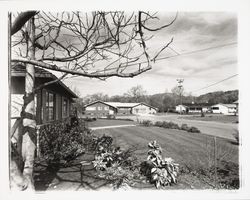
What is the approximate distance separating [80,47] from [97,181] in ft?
6.75

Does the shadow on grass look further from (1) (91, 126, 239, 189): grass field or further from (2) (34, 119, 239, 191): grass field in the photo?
(1) (91, 126, 239, 189): grass field

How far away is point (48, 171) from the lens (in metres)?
2.98

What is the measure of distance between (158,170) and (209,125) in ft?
Result: 5.69

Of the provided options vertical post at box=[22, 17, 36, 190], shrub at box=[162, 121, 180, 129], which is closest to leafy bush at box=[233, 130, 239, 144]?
shrub at box=[162, 121, 180, 129]

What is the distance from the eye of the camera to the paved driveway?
269cm

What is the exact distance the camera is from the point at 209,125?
11.9ft

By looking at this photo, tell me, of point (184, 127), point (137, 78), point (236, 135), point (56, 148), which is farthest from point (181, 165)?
point (56, 148)

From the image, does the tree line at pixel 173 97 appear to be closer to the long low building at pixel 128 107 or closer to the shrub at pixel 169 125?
the long low building at pixel 128 107

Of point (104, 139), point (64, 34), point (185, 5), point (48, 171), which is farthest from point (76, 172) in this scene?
point (185, 5)

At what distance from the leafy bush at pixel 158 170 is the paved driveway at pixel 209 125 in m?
0.93

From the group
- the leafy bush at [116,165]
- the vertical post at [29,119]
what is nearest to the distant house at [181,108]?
the leafy bush at [116,165]

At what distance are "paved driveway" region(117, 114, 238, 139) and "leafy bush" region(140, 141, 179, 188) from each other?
0.93 metres

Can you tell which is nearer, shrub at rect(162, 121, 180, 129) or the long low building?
the long low building

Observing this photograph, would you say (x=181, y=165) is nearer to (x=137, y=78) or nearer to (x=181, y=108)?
(x=181, y=108)
